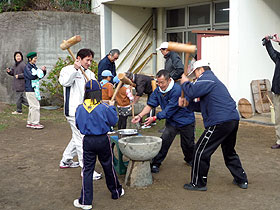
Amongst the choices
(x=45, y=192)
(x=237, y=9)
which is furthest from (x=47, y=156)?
(x=237, y=9)

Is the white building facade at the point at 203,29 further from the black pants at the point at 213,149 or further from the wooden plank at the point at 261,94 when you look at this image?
the black pants at the point at 213,149

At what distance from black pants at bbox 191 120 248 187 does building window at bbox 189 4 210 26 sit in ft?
26.8

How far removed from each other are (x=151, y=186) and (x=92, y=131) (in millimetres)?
1323

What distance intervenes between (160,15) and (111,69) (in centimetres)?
601

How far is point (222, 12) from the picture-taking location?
1172cm

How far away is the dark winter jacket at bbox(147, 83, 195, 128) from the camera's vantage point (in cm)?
532

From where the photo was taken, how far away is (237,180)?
4859 mm

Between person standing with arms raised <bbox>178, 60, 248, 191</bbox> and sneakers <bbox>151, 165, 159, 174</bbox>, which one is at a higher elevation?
person standing with arms raised <bbox>178, 60, 248, 191</bbox>

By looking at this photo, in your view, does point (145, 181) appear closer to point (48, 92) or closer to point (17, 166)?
point (17, 166)

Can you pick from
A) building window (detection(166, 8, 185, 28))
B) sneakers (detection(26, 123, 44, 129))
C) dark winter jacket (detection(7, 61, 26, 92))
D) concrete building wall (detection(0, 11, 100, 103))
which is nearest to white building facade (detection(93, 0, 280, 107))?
building window (detection(166, 8, 185, 28))

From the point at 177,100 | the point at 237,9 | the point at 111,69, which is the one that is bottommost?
the point at 177,100

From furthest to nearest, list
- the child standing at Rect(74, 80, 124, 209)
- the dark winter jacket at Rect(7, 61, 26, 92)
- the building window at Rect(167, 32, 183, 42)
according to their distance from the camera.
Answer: the building window at Rect(167, 32, 183, 42), the dark winter jacket at Rect(7, 61, 26, 92), the child standing at Rect(74, 80, 124, 209)

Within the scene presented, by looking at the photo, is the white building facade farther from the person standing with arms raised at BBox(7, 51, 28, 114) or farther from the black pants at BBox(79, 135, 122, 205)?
the black pants at BBox(79, 135, 122, 205)

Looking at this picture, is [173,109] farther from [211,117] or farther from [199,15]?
[199,15]
